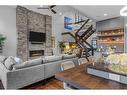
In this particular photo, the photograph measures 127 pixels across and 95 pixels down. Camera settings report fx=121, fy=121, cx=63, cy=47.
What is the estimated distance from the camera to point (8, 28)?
19.9 feet

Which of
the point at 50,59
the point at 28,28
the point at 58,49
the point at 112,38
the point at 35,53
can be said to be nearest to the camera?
the point at 50,59

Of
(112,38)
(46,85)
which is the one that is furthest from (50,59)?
(112,38)

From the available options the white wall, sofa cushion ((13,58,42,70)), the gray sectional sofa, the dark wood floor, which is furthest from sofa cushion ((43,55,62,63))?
the white wall

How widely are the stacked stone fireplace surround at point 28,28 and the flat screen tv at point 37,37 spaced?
0.69 feet

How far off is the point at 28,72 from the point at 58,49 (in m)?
6.99

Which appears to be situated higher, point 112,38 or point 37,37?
point 37,37

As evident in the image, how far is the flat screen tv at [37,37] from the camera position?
23.1ft

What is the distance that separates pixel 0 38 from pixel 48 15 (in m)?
3.88

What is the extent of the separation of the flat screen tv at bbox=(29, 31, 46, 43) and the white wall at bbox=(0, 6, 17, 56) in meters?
0.97

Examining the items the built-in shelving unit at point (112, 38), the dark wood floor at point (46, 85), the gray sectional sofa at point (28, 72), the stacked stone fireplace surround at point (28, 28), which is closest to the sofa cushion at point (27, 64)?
the gray sectional sofa at point (28, 72)

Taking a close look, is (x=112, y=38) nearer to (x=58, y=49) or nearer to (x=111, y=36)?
(x=111, y=36)

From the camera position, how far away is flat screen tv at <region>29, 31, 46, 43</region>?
7.05 meters

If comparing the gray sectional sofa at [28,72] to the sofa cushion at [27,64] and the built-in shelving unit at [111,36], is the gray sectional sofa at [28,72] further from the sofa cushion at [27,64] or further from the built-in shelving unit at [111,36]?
the built-in shelving unit at [111,36]
